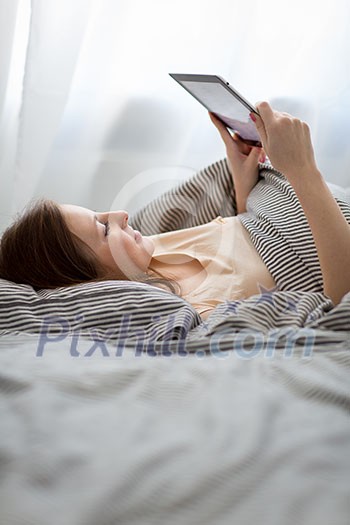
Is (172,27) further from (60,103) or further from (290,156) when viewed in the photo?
(290,156)

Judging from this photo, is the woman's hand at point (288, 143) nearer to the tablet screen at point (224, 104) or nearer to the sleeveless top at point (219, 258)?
the tablet screen at point (224, 104)

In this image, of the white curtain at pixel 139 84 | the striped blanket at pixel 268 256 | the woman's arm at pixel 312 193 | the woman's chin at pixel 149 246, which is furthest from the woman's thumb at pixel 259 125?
the white curtain at pixel 139 84

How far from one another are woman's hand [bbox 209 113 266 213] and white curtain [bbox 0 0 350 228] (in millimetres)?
432

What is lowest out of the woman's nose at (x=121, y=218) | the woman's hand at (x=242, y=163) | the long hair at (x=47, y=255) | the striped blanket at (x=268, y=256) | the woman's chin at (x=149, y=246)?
the long hair at (x=47, y=255)

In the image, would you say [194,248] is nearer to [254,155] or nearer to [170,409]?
[254,155]

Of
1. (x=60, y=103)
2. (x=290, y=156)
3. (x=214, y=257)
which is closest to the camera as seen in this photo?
(x=290, y=156)

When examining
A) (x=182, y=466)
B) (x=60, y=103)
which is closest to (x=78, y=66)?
(x=60, y=103)

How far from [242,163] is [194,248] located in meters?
0.23

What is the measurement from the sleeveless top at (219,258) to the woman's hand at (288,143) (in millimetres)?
173

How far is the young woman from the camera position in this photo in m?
1.05

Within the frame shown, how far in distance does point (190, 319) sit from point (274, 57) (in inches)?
44.6

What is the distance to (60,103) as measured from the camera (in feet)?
5.67

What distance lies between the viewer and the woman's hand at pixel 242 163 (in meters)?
1.36

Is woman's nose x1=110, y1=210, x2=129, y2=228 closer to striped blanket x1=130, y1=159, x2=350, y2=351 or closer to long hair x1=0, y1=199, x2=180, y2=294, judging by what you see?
long hair x1=0, y1=199, x2=180, y2=294
